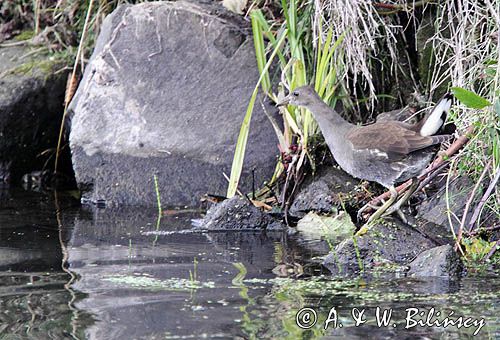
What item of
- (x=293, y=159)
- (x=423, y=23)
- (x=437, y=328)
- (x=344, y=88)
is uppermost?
(x=423, y=23)

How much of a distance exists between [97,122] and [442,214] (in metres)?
2.96

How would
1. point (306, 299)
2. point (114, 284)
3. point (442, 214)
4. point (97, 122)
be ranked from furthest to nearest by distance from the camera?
1. point (97, 122)
2. point (442, 214)
3. point (114, 284)
4. point (306, 299)

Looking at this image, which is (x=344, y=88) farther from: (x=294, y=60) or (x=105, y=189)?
(x=105, y=189)

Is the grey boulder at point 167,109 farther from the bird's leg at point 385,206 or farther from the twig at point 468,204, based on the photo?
the twig at point 468,204

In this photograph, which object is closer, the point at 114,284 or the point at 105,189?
the point at 114,284

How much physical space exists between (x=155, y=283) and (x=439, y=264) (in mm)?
1421

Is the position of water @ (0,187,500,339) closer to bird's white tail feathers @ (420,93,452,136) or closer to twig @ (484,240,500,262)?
twig @ (484,240,500,262)

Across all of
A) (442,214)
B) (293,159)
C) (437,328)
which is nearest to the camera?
(437,328)

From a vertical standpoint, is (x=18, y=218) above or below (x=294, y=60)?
below

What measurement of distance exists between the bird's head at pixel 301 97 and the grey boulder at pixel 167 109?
866 mm

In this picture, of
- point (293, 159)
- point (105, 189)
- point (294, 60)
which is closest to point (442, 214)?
point (293, 159)

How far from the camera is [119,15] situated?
748cm

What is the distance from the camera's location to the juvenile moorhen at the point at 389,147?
5.06 m

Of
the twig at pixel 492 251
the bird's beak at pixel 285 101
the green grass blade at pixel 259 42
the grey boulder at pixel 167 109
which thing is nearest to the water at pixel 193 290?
the twig at pixel 492 251
